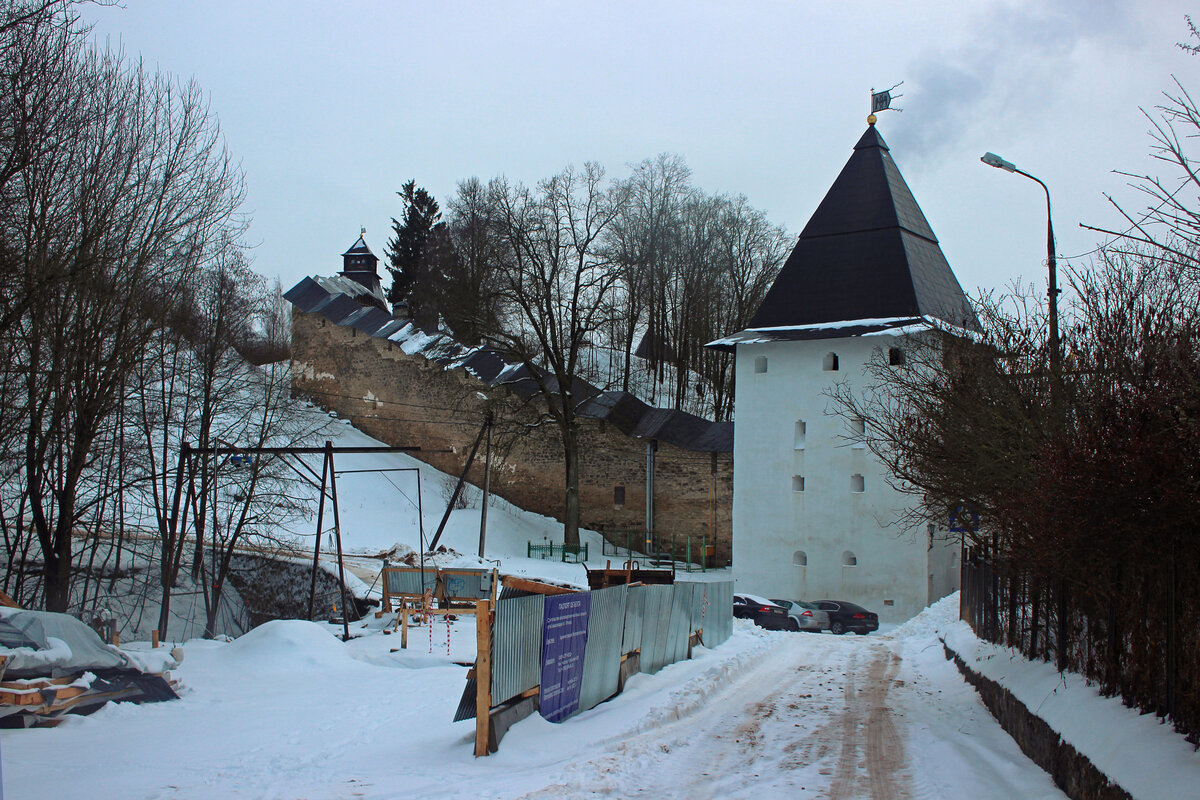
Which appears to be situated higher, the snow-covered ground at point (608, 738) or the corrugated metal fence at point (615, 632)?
the corrugated metal fence at point (615, 632)

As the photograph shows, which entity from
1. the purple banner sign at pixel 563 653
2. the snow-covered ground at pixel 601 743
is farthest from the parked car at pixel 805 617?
the purple banner sign at pixel 563 653

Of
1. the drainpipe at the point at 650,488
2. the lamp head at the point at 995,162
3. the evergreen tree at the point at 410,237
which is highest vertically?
the evergreen tree at the point at 410,237

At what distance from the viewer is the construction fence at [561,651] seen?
7.11 metres

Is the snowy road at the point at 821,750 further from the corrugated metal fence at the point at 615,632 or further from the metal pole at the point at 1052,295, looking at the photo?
the metal pole at the point at 1052,295

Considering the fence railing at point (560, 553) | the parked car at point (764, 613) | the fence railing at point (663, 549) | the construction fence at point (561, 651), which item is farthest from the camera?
the fence railing at point (560, 553)

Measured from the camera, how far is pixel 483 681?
6992 mm

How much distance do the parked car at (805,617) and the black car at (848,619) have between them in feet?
0.47

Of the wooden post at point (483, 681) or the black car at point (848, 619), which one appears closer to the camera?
the wooden post at point (483, 681)

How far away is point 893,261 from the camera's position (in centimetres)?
2769

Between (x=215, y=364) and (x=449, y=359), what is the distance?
15.1 meters

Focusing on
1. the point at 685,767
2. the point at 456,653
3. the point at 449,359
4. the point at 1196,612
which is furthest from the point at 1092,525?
the point at 449,359

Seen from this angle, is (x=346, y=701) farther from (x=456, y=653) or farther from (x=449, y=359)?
(x=449, y=359)

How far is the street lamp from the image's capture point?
390 inches

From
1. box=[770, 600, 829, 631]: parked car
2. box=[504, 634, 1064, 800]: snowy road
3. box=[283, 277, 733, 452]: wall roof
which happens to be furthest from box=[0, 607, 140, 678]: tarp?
box=[283, 277, 733, 452]: wall roof
